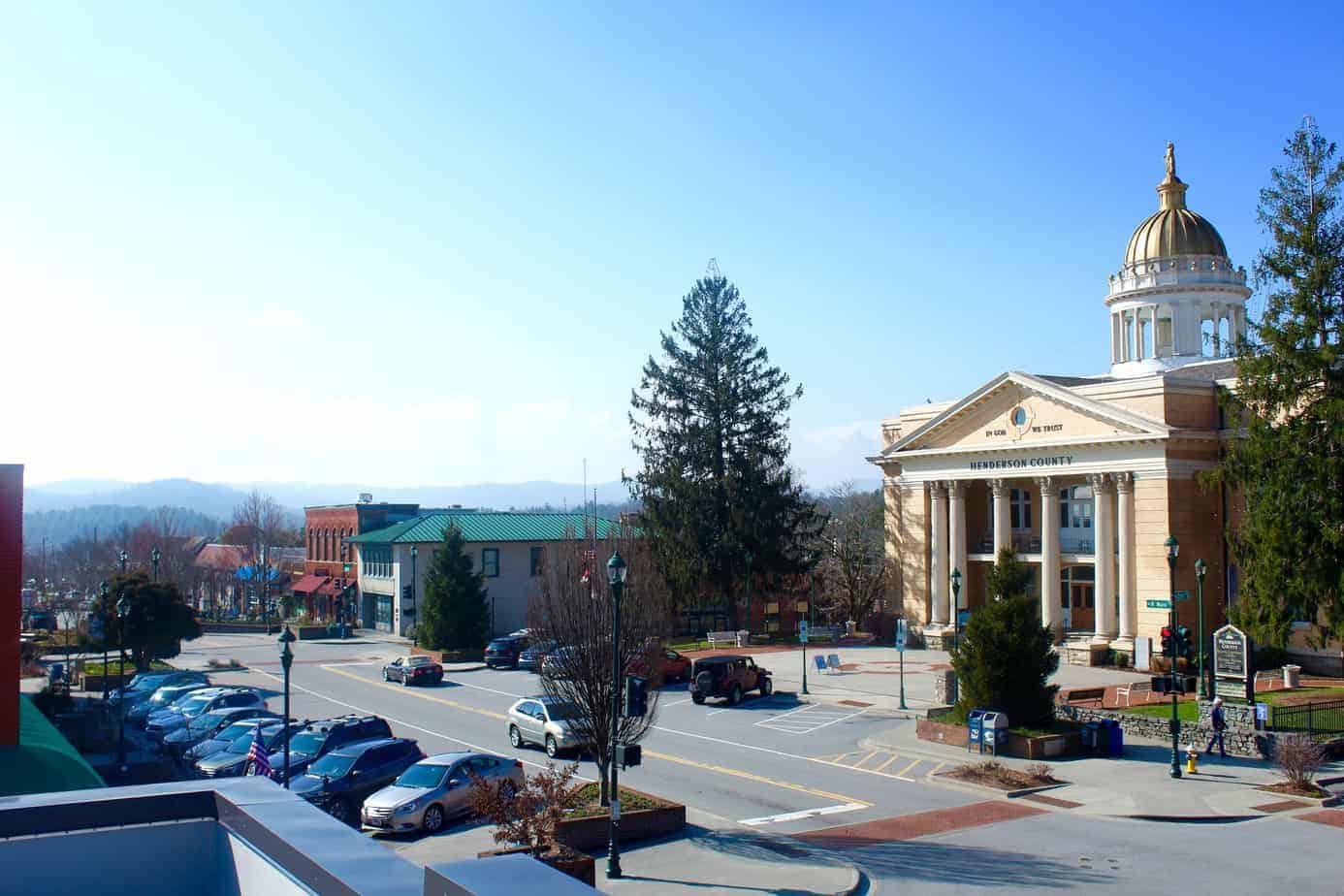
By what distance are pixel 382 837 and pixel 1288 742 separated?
19482 millimetres

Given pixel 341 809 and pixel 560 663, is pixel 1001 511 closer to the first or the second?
pixel 560 663

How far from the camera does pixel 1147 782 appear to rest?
84.8 ft

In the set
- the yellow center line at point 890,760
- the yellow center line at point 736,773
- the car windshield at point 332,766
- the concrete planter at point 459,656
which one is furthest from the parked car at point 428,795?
the concrete planter at point 459,656

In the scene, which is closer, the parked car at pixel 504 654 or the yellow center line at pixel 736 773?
the yellow center line at pixel 736 773

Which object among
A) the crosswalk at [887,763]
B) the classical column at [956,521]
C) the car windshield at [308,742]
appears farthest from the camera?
the classical column at [956,521]

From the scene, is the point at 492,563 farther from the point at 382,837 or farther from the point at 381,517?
the point at 382,837

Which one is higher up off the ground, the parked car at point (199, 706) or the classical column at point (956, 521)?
the classical column at point (956, 521)

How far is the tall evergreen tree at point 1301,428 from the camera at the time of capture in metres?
33.9

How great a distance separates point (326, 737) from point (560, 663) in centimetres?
1015

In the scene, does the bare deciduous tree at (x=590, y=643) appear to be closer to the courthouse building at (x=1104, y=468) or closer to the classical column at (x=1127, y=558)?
the courthouse building at (x=1104, y=468)

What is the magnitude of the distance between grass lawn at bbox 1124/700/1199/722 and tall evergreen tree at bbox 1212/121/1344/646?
360 cm

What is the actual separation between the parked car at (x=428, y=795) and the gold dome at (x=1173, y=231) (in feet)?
153

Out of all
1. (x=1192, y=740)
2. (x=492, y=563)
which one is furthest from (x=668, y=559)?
(x=1192, y=740)

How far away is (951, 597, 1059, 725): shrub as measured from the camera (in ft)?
96.7
